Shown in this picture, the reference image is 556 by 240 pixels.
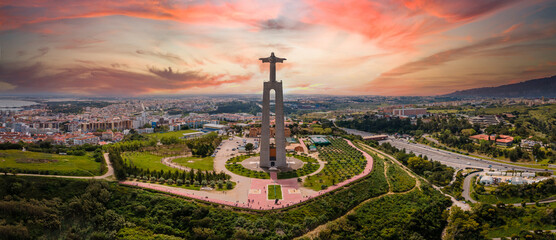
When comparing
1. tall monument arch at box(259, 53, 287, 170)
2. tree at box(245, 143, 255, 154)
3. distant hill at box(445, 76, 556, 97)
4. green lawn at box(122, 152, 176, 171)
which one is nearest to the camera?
tall monument arch at box(259, 53, 287, 170)

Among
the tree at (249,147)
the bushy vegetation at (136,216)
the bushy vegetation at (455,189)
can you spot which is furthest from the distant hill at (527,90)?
the bushy vegetation at (136,216)

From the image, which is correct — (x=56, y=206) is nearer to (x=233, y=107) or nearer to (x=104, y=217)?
(x=104, y=217)

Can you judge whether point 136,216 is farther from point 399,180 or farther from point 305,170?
point 399,180

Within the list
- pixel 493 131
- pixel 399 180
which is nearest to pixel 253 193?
pixel 399 180

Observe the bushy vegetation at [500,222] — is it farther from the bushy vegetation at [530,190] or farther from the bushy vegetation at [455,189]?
the bushy vegetation at [455,189]

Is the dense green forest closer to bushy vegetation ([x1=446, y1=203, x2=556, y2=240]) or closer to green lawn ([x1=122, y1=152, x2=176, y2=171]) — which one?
bushy vegetation ([x1=446, y1=203, x2=556, y2=240])

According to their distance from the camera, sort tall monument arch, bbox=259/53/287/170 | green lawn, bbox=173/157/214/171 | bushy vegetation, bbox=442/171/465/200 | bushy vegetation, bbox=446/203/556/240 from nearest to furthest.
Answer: bushy vegetation, bbox=446/203/556/240, bushy vegetation, bbox=442/171/465/200, tall monument arch, bbox=259/53/287/170, green lawn, bbox=173/157/214/171

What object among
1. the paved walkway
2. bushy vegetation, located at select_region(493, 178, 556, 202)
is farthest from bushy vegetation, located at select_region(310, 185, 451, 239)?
bushy vegetation, located at select_region(493, 178, 556, 202)
